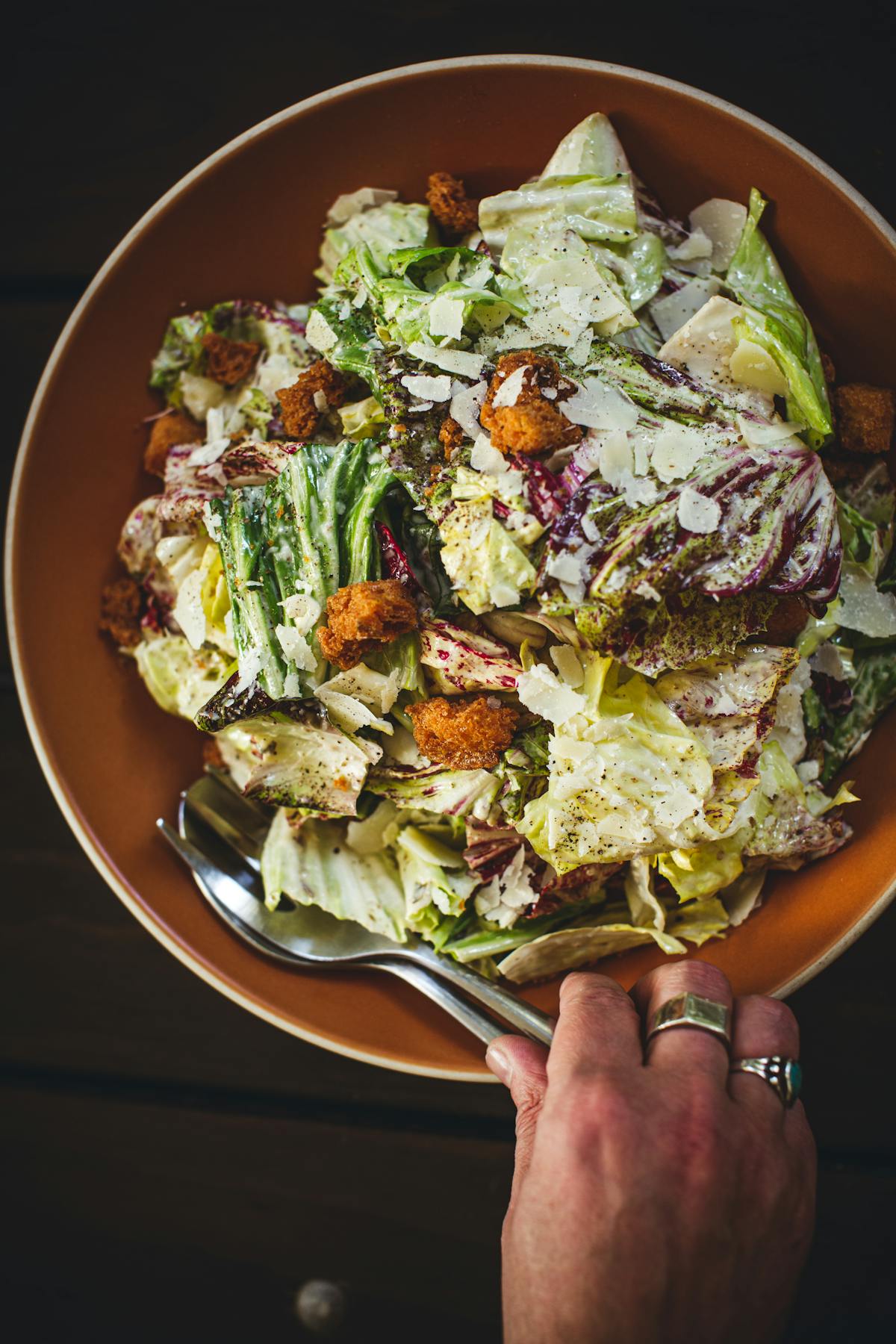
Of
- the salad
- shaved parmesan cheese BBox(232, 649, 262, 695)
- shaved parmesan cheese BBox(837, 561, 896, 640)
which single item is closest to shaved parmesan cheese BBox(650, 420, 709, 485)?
the salad

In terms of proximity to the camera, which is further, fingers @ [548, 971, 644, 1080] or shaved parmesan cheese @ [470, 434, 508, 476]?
shaved parmesan cheese @ [470, 434, 508, 476]

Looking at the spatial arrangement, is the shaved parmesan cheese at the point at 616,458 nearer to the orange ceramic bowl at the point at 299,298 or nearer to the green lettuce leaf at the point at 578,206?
the green lettuce leaf at the point at 578,206

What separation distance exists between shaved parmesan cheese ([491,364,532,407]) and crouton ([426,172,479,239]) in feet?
2.15

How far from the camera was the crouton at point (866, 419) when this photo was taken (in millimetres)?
2109

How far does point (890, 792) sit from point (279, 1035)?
1844 millimetres

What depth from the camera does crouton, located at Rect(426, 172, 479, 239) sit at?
231 cm

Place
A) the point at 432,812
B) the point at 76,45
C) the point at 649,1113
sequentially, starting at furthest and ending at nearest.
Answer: the point at 76,45 < the point at 432,812 < the point at 649,1113

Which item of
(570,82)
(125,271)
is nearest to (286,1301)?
(125,271)

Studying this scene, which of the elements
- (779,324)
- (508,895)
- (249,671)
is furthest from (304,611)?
(779,324)

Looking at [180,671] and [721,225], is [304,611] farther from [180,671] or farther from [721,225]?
[721,225]

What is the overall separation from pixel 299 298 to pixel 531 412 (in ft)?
3.42

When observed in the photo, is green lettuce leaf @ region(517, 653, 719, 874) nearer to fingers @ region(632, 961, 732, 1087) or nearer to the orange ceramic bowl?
fingers @ region(632, 961, 732, 1087)

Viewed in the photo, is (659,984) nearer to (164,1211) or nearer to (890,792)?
(890,792)

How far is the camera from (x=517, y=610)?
6.56 ft
